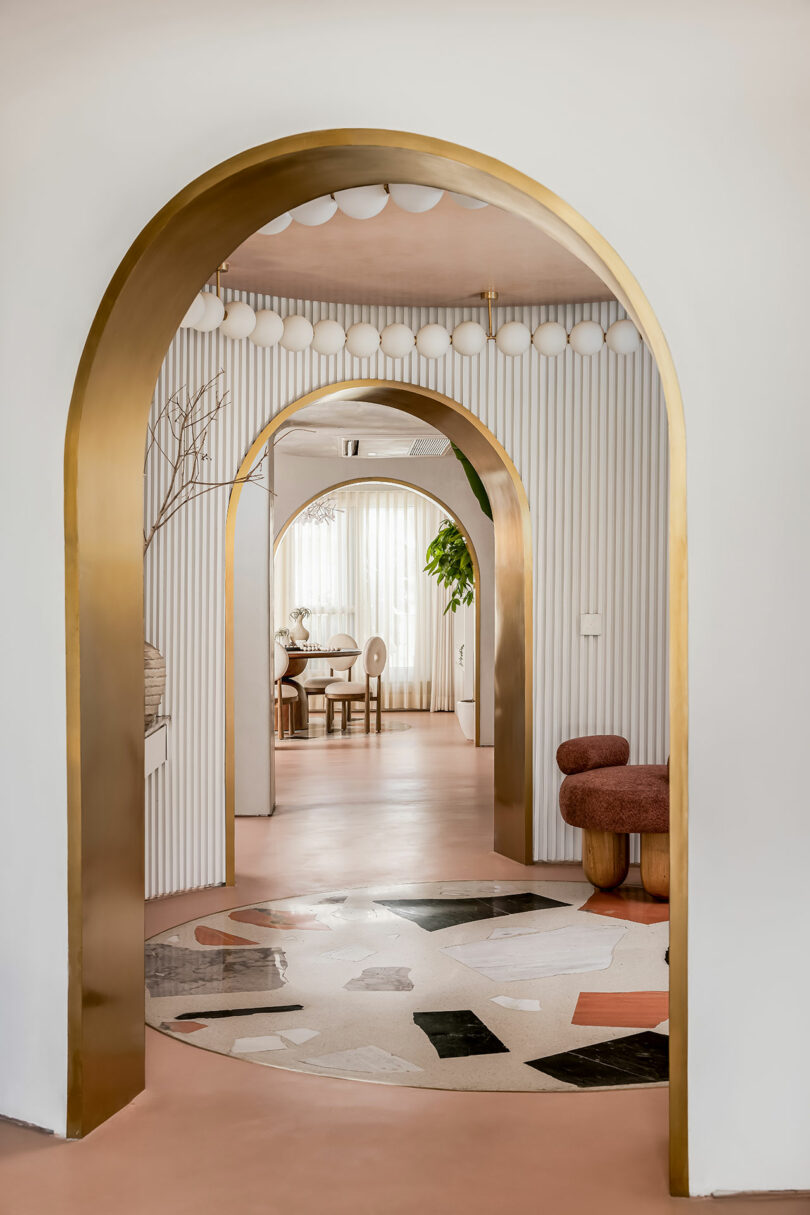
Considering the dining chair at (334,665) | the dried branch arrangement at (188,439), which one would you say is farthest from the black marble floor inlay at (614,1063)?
the dining chair at (334,665)

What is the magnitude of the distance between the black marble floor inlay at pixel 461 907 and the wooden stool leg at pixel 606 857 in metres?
0.28

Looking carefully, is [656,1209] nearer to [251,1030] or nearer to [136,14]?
[251,1030]

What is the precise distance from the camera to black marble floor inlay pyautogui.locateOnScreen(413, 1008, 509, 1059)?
3189mm

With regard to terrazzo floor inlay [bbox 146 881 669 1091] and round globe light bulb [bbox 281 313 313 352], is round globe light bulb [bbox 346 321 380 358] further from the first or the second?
terrazzo floor inlay [bbox 146 881 669 1091]

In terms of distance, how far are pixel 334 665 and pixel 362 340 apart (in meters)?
8.73

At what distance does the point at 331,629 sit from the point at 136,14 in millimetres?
11949

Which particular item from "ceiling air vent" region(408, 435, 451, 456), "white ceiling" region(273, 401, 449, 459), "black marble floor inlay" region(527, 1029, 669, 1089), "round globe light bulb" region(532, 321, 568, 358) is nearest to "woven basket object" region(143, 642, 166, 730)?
"black marble floor inlay" region(527, 1029, 669, 1089)

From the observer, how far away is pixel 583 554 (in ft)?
18.5

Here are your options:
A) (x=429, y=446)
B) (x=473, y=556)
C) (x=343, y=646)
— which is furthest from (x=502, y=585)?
(x=343, y=646)

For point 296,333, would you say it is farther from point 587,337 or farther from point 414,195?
point 414,195

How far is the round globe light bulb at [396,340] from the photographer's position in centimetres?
527

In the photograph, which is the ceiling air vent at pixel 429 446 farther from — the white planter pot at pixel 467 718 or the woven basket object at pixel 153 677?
the woven basket object at pixel 153 677

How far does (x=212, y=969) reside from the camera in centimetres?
397

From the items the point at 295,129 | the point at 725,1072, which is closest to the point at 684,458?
the point at 295,129
